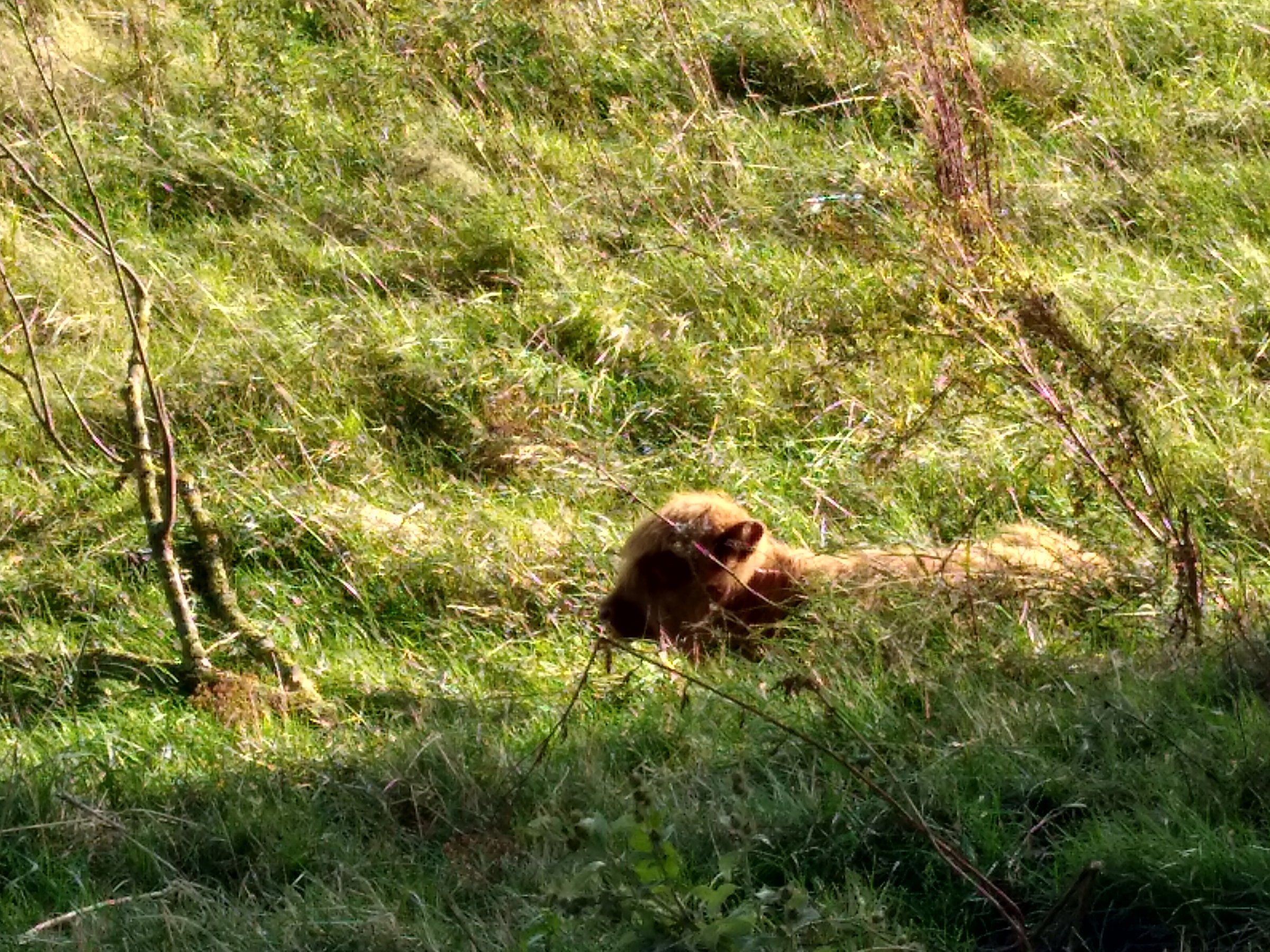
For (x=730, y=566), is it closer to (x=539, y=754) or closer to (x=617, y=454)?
(x=617, y=454)

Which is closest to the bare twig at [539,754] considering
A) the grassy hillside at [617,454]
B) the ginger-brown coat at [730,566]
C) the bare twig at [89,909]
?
the grassy hillside at [617,454]

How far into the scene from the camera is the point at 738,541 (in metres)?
5.54

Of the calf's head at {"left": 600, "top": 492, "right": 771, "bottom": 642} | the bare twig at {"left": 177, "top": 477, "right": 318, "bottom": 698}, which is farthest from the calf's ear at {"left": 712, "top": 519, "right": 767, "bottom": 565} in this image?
the bare twig at {"left": 177, "top": 477, "right": 318, "bottom": 698}

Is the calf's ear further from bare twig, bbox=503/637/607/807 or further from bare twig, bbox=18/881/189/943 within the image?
bare twig, bbox=18/881/189/943

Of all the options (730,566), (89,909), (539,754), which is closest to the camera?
(89,909)

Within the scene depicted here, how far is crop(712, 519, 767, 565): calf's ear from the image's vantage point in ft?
18.1

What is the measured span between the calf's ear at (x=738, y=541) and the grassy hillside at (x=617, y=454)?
0.31m

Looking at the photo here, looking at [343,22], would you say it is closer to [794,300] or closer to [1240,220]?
[794,300]

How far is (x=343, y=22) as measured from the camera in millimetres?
9289

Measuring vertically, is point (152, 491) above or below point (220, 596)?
above

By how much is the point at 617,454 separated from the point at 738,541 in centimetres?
114

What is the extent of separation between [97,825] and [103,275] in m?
4.03

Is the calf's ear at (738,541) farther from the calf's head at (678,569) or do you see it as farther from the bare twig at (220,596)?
the bare twig at (220,596)

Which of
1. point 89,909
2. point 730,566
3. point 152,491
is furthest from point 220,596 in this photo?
point 89,909
